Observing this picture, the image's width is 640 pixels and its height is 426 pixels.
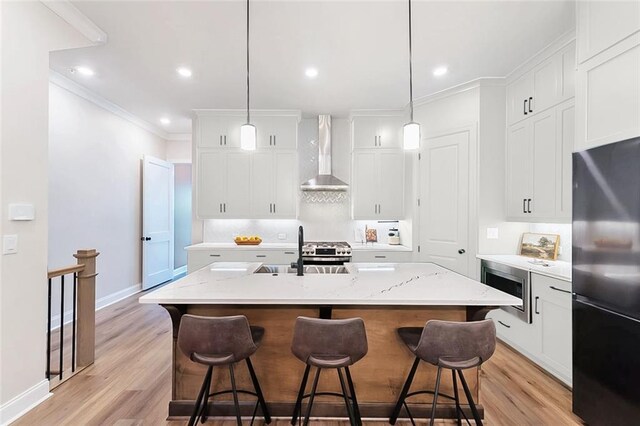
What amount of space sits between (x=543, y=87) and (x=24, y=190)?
14.5 feet

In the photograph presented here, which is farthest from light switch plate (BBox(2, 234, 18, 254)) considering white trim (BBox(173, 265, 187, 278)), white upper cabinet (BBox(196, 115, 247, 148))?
white trim (BBox(173, 265, 187, 278))

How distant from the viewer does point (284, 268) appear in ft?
9.47

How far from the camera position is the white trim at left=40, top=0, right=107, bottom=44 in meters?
2.38

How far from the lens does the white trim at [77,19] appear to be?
2375 mm

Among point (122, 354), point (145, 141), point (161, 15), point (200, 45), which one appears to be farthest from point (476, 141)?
point (145, 141)

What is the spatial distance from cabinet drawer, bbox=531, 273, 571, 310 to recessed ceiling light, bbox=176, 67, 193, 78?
3990 mm

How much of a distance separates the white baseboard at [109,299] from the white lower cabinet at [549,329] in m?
5.07

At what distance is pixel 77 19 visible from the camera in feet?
8.31

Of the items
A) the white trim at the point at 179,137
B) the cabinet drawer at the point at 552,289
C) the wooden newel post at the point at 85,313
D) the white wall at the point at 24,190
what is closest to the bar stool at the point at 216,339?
the white wall at the point at 24,190

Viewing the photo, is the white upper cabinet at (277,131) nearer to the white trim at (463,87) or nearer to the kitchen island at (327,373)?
the white trim at (463,87)

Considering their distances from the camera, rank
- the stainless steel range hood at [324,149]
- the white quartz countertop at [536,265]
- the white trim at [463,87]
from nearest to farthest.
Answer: the white quartz countertop at [536,265]
the white trim at [463,87]
the stainless steel range hood at [324,149]

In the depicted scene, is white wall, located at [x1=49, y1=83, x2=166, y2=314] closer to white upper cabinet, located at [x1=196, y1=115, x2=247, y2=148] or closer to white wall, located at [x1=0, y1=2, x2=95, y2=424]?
white upper cabinet, located at [x1=196, y1=115, x2=247, y2=148]

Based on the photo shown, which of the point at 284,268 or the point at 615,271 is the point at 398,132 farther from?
the point at 615,271

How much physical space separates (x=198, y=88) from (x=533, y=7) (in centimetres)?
347
